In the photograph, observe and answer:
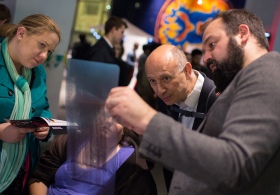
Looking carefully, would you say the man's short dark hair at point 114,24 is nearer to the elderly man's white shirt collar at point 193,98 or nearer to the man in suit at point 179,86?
the man in suit at point 179,86

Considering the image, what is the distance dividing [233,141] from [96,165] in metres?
0.73

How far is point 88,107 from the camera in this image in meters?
1.45

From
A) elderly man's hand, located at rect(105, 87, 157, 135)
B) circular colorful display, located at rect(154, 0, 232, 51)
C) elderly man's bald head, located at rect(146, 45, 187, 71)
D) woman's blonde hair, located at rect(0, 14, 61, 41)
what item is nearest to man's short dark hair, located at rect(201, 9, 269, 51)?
elderly man's hand, located at rect(105, 87, 157, 135)

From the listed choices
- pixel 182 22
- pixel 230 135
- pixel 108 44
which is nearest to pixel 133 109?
pixel 230 135

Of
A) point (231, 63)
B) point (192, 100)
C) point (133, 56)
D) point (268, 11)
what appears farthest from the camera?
point (133, 56)

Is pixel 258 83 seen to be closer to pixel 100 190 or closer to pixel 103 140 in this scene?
pixel 103 140

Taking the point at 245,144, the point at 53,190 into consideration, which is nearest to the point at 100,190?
the point at 53,190

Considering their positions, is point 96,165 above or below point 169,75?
below

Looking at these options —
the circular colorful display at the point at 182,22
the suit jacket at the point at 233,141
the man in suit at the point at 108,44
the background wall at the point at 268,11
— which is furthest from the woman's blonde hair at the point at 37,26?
the circular colorful display at the point at 182,22

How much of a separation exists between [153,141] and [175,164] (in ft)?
0.26

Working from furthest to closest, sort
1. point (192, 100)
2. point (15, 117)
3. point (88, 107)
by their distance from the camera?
1. point (192, 100)
2. point (15, 117)
3. point (88, 107)

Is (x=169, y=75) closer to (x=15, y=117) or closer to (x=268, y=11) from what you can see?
(x=15, y=117)

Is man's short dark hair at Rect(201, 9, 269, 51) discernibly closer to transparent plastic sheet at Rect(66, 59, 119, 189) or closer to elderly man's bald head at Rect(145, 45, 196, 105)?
transparent plastic sheet at Rect(66, 59, 119, 189)

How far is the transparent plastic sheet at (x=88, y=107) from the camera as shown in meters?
1.42
